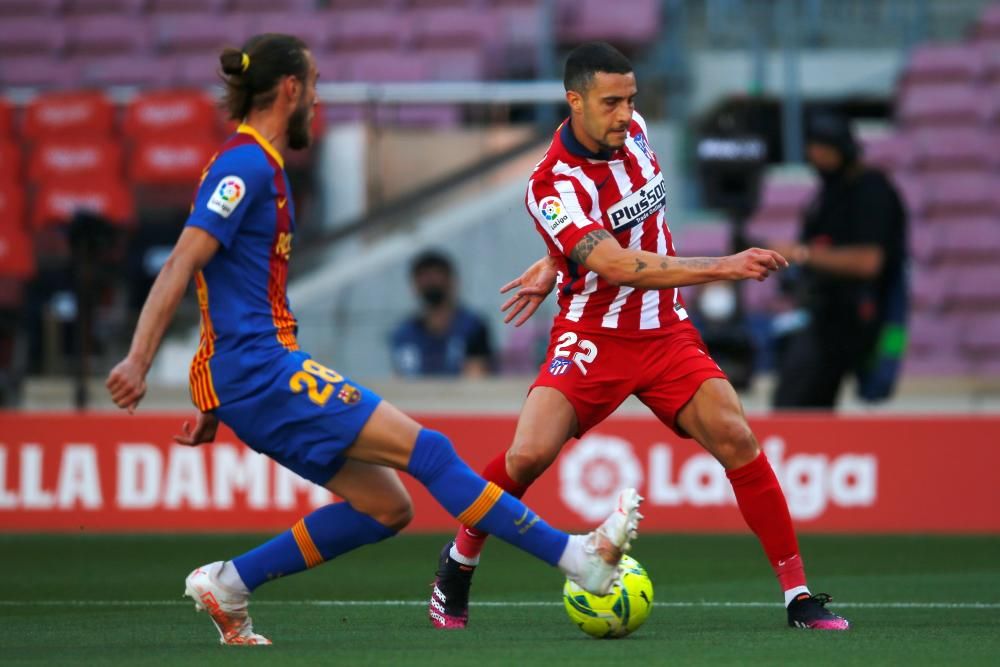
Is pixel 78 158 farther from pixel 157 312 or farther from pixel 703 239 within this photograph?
pixel 157 312

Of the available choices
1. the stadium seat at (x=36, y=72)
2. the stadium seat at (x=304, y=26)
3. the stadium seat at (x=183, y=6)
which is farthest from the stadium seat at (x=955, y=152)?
the stadium seat at (x=36, y=72)

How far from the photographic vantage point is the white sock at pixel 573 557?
5395 millimetres

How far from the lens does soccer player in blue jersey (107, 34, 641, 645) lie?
17.6 feet

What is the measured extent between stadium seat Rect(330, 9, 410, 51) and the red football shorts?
11.0 metres

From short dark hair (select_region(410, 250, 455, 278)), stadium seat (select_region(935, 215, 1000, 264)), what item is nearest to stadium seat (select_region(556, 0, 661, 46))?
stadium seat (select_region(935, 215, 1000, 264))

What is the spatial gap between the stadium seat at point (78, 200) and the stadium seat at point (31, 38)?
112 inches

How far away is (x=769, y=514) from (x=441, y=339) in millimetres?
6814

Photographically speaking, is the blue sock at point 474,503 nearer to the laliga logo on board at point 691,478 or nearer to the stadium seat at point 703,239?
the laliga logo on board at point 691,478

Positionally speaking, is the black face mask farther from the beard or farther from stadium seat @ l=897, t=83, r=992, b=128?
the beard

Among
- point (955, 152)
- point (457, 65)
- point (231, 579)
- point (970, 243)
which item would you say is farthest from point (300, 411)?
point (955, 152)

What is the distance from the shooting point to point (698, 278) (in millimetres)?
5742

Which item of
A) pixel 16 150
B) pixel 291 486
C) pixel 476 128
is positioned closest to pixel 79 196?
pixel 16 150

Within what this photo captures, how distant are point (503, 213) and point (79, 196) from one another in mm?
3819

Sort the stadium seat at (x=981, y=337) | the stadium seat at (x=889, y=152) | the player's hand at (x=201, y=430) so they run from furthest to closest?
1. the stadium seat at (x=889, y=152)
2. the stadium seat at (x=981, y=337)
3. the player's hand at (x=201, y=430)
